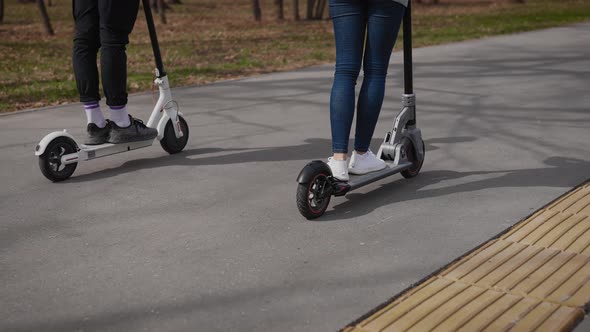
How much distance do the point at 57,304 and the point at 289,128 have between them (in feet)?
12.4

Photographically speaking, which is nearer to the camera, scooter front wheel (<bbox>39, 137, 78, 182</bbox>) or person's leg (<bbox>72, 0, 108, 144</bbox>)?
scooter front wheel (<bbox>39, 137, 78, 182</bbox>)

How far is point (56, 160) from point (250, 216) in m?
1.49

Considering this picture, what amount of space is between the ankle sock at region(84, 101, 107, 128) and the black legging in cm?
4

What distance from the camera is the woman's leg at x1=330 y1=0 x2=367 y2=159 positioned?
421 centimetres

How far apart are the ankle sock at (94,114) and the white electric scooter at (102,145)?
16 centimetres

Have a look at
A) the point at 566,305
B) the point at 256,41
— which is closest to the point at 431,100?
the point at 566,305

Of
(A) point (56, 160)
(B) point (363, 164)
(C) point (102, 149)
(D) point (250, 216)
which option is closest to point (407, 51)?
(B) point (363, 164)

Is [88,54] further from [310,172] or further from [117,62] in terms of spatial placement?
[310,172]

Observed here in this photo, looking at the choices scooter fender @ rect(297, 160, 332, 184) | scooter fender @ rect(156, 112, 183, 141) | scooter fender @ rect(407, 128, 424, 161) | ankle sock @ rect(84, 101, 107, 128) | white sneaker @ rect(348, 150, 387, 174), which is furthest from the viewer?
scooter fender @ rect(156, 112, 183, 141)

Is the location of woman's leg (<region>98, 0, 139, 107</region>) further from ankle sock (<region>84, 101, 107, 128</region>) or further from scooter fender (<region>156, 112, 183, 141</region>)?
scooter fender (<region>156, 112, 183, 141</region>)

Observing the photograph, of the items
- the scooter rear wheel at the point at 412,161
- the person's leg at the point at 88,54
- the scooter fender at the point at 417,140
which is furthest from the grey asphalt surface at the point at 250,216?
the person's leg at the point at 88,54

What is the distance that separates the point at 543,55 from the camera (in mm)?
11500

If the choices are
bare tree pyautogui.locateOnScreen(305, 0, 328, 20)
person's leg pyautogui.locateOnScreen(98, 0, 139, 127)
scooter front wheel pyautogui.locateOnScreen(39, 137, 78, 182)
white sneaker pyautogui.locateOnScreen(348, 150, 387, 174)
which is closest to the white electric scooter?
scooter front wheel pyautogui.locateOnScreen(39, 137, 78, 182)

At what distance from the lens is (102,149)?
5211mm
